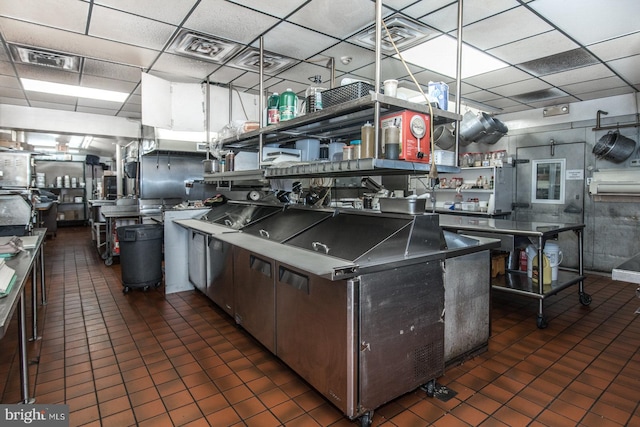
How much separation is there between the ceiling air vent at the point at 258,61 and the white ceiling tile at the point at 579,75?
342 centimetres

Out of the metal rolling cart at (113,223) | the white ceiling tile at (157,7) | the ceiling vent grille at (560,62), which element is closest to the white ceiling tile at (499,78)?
the ceiling vent grille at (560,62)

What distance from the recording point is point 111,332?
10.5 feet

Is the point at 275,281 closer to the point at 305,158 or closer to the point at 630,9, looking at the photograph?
the point at 305,158

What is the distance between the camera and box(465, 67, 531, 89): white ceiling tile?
4.46 m

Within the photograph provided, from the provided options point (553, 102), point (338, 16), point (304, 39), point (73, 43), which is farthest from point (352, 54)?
point (553, 102)

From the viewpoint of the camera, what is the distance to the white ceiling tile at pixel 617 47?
3484mm

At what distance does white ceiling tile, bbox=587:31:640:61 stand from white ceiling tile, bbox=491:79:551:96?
92 cm

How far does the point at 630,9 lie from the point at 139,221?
676 centimetres

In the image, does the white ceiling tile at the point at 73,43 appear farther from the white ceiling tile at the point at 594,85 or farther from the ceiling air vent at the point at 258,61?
the white ceiling tile at the point at 594,85

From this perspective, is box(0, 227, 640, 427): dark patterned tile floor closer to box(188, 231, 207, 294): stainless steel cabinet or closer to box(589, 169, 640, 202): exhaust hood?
box(188, 231, 207, 294): stainless steel cabinet

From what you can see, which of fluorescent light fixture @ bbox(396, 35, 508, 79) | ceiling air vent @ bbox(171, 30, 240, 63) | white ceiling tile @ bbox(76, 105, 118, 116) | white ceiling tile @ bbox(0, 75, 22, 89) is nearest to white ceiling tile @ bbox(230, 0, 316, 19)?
ceiling air vent @ bbox(171, 30, 240, 63)

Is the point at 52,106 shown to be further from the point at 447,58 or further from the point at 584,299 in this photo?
the point at 584,299

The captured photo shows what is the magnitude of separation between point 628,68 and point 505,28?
2.21 m

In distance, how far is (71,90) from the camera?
5473mm
